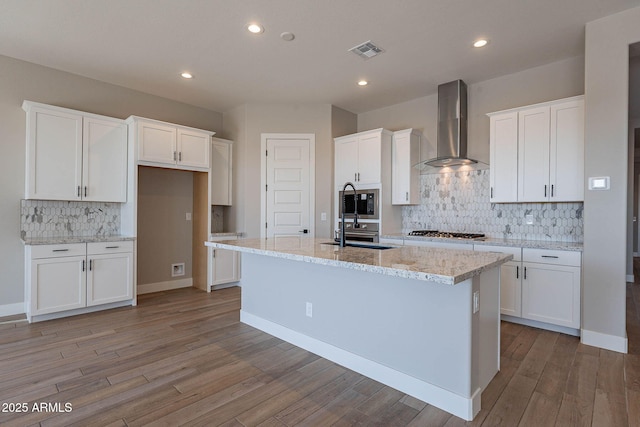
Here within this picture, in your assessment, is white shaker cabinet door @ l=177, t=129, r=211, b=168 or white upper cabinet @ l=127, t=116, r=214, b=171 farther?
white shaker cabinet door @ l=177, t=129, r=211, b=168

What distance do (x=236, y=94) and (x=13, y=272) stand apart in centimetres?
336

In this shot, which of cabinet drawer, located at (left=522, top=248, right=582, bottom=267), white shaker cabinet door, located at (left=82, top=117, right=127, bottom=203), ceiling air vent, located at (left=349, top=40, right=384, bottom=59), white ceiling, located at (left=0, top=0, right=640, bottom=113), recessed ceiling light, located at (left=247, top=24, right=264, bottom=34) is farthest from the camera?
white shaker cabinet door, located at (left=82, top=117, right=127, bottom=203)

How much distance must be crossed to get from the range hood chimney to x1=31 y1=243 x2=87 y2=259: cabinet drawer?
4.24m

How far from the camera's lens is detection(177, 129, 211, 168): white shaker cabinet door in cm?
454

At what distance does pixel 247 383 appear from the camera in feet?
7.50

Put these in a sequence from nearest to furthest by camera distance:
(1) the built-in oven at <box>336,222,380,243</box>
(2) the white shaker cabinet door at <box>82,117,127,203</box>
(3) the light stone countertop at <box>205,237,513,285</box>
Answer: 1. (3) the light stone countertop at <box>205,237,513,285</box>
2. (2) the white shaker cabinet door at <box>82,117,127,203</box>
3. (1) the built-in oven at <box>336,222,380,243</box>

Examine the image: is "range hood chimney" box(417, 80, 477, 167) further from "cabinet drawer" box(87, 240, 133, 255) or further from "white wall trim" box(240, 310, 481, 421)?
"cabinet drawer" box(87, 240, 133, 255)

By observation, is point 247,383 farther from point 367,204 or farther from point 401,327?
point 367,204

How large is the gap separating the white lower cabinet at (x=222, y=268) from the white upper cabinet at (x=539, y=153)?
144 inches

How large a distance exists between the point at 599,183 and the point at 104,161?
5.13m

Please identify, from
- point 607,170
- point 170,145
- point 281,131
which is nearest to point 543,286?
point 607,170

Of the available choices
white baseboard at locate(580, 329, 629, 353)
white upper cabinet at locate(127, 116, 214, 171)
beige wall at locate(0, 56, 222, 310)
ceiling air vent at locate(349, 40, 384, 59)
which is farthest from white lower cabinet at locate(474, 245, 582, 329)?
beige wall at locate(0, 56, 222, 310)

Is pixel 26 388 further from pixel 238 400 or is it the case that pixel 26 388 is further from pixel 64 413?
pixel 238 400

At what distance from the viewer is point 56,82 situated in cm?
392
